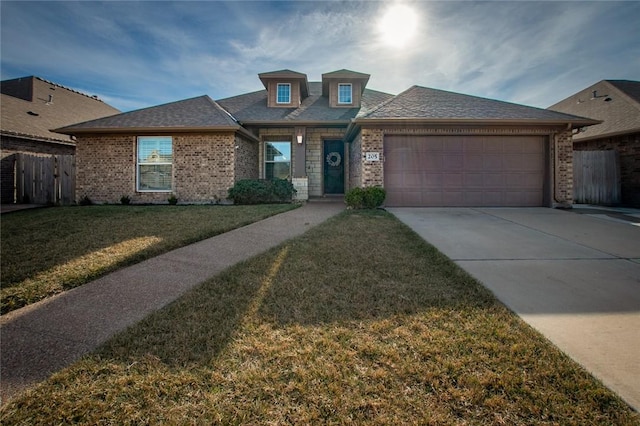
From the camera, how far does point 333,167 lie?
44.4ft

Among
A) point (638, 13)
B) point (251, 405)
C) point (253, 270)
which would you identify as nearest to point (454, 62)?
point (638, 13)

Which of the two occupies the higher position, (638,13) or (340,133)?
(638,13)

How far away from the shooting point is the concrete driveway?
2.02 m

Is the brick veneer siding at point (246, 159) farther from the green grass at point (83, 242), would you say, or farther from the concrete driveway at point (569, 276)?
the concrete driveway at point (569, 276)

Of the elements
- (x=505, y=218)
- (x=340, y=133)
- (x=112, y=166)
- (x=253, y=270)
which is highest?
(x=340, y=133)

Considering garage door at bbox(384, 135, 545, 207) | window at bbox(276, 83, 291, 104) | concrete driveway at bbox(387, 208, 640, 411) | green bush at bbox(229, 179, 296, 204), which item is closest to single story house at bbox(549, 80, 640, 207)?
garage door at bbox(384, 135, 545, 207)

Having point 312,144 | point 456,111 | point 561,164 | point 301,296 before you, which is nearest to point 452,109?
point 456,111

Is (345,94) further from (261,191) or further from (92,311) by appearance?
(92,311)

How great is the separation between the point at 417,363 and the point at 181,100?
13.8m

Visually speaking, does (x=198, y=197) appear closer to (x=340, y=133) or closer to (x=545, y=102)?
(x=340, y=133)

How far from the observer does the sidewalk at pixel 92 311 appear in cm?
194

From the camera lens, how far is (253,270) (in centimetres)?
371

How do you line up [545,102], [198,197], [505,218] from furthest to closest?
[545,102]
[198,197]
[505,218]

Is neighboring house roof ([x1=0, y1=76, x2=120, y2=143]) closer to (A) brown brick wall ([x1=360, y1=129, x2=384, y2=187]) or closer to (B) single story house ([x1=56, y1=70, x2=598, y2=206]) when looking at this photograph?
(B) single story house ([x1=56, y1=70, x2=598, y2=206])
